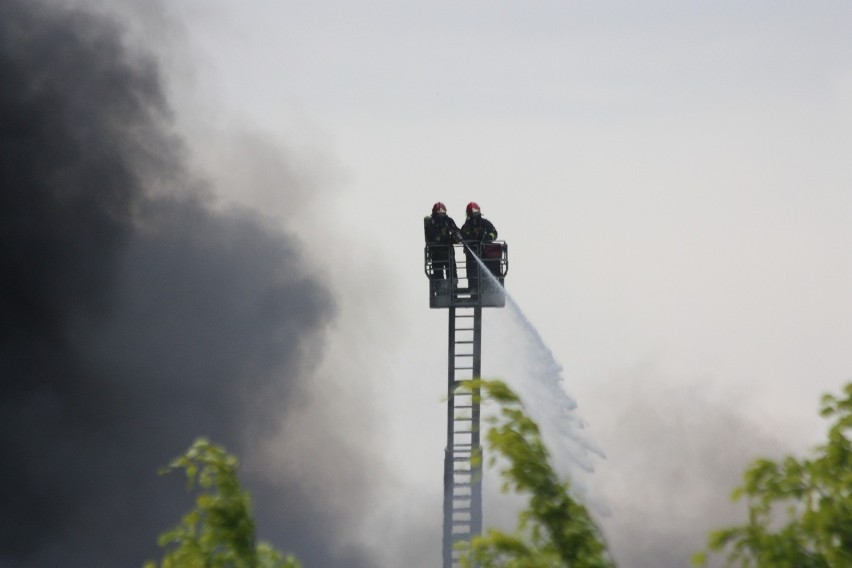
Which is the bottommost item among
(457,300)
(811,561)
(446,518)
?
(811,561)

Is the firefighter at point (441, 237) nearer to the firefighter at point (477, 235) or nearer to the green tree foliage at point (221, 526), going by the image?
the firefighter at point (477, 235)

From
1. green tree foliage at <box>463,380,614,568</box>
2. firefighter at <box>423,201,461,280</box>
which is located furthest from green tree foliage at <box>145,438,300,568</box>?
firefighter at <box>423,201,461,280</box>

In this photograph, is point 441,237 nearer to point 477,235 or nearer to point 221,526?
point 477,235

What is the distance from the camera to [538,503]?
11516 mm

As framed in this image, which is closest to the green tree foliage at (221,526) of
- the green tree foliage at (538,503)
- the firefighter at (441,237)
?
the green tree foliage at (538,503)

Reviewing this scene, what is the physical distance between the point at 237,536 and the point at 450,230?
2046cm

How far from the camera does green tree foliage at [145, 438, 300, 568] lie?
12.3 m

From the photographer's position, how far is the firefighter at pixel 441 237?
106ft

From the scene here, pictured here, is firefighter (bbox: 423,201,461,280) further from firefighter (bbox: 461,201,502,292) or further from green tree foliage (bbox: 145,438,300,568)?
green tree foliage (bbox: 145,438,300,568)

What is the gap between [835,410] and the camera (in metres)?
11.1

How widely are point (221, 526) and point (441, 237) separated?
20307 mm

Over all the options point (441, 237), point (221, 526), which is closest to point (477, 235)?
point (441, 237)

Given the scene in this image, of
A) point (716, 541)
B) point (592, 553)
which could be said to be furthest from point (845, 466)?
point (592, 553)

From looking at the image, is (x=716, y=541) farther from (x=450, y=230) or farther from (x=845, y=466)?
(x=450, y=230)
